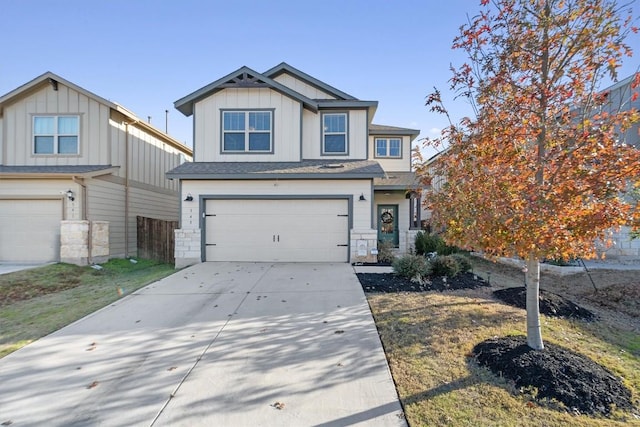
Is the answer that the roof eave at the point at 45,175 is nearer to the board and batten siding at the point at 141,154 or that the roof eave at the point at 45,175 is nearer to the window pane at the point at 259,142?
the board and batten siding at the point at 141,154

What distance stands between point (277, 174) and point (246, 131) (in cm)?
256

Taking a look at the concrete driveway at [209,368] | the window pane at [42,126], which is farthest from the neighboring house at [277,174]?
the window pane at [42,126]

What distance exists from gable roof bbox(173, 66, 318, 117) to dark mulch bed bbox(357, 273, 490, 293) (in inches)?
269

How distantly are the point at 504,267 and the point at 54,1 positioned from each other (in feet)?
50.2

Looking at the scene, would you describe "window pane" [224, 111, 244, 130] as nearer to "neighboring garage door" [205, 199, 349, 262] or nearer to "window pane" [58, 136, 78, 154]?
"neighboring garage door" [205, 199, 349, 262]

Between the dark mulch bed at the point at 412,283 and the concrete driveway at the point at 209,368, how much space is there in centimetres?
119

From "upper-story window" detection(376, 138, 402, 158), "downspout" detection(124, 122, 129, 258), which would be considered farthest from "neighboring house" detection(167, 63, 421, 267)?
"upper-story window" detection(376, 138, 402, 158)

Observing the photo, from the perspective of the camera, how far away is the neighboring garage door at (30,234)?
37.0 ft

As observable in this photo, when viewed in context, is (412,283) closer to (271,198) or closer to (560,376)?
(560,376)

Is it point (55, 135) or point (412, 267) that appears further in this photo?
point (55, 135)

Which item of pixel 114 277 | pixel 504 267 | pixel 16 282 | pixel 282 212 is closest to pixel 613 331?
pixel 504 267

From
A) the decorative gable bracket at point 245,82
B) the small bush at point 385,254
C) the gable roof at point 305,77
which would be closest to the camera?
the small bush at point 385,254

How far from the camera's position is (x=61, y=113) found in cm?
1245

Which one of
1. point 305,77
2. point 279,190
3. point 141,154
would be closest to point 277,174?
point 279,190
